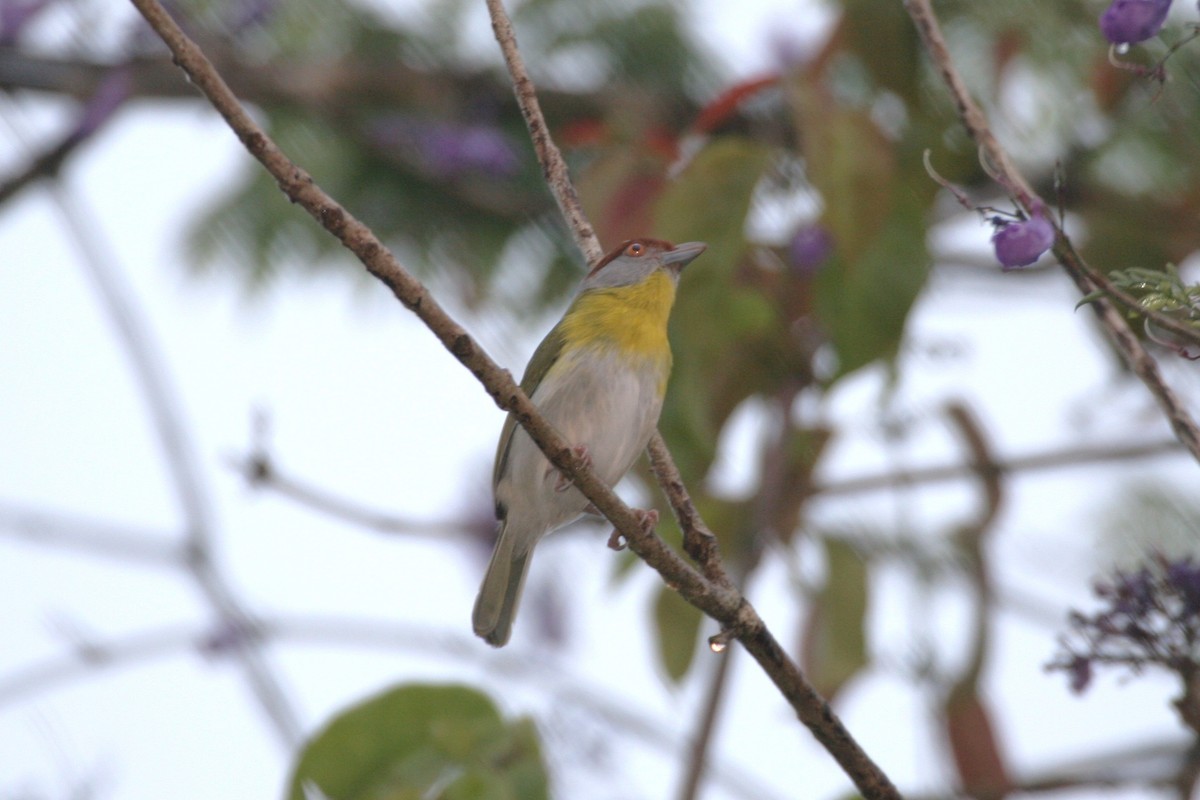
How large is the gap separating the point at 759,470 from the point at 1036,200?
1686 millimetres

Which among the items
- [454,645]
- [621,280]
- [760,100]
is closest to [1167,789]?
[621,280]

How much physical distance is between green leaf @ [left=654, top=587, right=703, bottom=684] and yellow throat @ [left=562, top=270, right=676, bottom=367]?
1.75 ft

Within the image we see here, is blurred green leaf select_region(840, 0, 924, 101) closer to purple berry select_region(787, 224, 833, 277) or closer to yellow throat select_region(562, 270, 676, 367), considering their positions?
purple berry select_region(787, 224, 833, 277)

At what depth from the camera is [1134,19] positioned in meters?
1.44

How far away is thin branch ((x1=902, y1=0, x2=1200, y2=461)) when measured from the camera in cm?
154

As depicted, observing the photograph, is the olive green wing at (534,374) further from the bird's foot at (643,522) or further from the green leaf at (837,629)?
the green leaf at (837,629)

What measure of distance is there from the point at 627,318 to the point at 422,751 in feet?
3.34

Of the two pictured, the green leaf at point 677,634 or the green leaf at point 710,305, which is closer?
the green leaf at point 710,305

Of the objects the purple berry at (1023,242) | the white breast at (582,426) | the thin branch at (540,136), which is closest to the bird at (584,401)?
the white breast at (582,426)

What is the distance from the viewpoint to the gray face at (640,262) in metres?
3.03

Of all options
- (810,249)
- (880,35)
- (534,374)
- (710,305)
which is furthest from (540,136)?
(810,249)

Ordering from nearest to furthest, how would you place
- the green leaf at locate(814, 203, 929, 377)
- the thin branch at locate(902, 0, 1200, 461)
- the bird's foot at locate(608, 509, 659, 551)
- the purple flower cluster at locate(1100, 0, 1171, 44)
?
the purple flower cluster at locate(1100, 0, 1171, 44), the thin branch at locate(902, 0, 1200, 461), the bird's foot at locate(608, 509, 659, 551), the green leaf at locate(814, 203, 929, 377)

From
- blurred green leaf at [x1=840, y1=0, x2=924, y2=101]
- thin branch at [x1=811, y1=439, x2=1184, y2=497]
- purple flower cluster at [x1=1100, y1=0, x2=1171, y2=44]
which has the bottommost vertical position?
thin branch at [x1=811, y1=439, x2=1184, y2=497]

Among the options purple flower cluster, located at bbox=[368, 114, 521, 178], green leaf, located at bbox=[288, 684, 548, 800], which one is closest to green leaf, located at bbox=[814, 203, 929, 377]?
green leaf, located at bbox=[288, 684, 548, 800]
